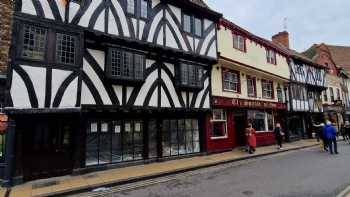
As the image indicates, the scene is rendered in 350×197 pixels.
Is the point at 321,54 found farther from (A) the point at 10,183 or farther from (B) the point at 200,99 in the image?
(A) the point at 10,183

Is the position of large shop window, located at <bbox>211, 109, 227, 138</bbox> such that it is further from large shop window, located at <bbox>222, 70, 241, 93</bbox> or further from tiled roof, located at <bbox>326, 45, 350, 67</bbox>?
tiled roof, located at <bbox>326, 45, 350, 67</bbox>

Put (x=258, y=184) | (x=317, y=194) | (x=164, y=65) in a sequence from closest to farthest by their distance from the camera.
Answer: (x=317, y=194) → (x=258, y=184) → (x=164, y=65)

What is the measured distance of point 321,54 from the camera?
27359 mm

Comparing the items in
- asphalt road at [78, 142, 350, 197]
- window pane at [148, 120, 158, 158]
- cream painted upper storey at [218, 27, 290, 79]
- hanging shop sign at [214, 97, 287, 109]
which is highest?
cream painted upper storey at [218, 27, 290, 79]

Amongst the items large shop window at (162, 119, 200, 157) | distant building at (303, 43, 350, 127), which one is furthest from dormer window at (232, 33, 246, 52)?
distant building at (303, 43, 350, 127)

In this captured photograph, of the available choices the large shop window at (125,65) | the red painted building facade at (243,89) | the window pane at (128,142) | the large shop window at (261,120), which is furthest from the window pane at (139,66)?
the large shop window at (261,120)

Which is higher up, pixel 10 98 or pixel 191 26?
pixel 191 26

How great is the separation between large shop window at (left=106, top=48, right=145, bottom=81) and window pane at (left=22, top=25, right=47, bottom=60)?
239 cm

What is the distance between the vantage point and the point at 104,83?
9.02m

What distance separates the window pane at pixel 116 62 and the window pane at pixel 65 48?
1.56m

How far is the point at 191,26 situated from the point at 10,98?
9.38 m

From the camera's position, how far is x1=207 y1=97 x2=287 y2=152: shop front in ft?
43.7

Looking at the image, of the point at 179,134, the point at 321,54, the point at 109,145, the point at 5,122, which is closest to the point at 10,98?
the point at 5,122

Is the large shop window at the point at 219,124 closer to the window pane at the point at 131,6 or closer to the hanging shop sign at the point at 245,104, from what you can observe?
the hanging shop sign at the point at 245,104
